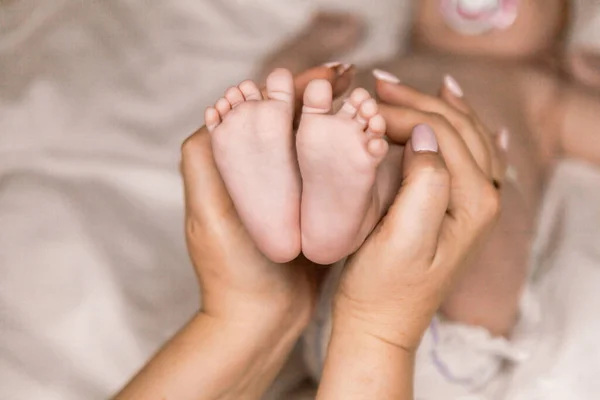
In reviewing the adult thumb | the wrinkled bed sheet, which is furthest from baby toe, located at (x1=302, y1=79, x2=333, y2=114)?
the wrinkled bed sheet

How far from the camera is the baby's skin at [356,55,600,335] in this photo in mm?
756

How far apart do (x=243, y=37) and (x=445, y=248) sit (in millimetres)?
646

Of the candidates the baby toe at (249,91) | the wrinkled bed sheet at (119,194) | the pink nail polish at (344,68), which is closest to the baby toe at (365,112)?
the baby toe at (249,91)

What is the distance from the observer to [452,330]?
29.1 inches

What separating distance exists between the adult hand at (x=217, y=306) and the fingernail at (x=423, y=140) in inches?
4.4

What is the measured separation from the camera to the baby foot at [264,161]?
52cm

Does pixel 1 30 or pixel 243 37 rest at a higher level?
pixel 1 30

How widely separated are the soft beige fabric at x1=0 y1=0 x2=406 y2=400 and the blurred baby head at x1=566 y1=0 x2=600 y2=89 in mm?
289

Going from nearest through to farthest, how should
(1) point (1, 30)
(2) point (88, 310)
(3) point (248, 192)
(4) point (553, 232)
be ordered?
(3) point (248, 192)
(2) point (88, 310)
(4) point (553, 232)
(1) point (1, 30)

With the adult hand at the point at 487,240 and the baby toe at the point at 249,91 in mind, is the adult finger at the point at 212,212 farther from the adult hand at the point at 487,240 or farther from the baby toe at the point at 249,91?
the adult hand at the point at 487,240

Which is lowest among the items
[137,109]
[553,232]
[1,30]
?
[553,232]

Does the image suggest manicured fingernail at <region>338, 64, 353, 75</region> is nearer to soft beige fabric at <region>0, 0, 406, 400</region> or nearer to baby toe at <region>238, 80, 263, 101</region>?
baby toe at <region>238, 80, 263, 101</region>

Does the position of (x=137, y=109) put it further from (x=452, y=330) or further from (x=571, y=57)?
(x=571, y=57)

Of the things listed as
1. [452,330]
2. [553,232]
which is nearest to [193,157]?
[452,330]
